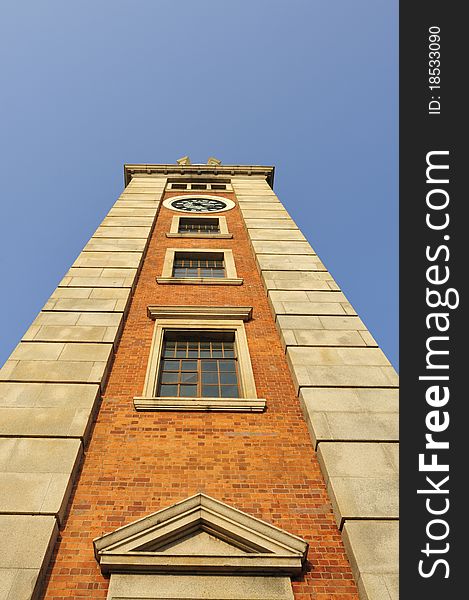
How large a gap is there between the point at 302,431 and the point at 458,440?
2581 millimetres

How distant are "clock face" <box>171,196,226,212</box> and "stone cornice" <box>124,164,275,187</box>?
4159 mm

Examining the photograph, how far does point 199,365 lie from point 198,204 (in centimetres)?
1252

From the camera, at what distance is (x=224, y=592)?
19.9ft

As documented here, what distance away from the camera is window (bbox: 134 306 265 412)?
904 cm

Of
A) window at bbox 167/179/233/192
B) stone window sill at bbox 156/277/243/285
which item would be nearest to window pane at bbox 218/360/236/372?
stone window sill at bbox 156/277/243/285

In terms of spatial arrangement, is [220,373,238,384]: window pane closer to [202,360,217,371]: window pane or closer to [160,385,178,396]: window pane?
[202,360,217,371]: window pane

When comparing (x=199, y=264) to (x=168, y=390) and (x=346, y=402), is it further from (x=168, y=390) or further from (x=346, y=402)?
(x=346, y=402)

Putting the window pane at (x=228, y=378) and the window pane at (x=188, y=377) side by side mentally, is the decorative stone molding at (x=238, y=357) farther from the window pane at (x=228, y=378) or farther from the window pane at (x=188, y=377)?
the window pane at (x=188, y=377)

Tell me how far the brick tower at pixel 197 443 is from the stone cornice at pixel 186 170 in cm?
1337

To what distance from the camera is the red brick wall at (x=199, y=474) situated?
6.36 meters

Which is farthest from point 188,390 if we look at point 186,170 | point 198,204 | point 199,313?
point 186,170

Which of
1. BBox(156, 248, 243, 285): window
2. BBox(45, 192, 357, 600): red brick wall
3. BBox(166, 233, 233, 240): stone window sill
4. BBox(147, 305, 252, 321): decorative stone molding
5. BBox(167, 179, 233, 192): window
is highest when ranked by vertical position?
BBox(167, 179, 233, 192): window

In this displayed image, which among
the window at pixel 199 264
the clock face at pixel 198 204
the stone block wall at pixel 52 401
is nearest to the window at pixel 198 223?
the clock face at pixel 198 204

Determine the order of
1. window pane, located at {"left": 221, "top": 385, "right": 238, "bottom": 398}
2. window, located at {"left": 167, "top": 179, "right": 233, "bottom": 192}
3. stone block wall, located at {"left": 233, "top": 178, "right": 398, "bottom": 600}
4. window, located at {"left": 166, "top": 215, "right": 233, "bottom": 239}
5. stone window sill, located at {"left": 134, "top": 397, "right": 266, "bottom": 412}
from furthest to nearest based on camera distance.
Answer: window, located at {"left": 167, "top": 179, "right": 233, "bottom": 192}
window, located at {"left": 166, "top": 215, "right": 233, "bottom": 239}
window pane, located at {"left": 221, "top": 385, "right": 238, "bottom": 398}
stone window sill, located at {"left": 134, "top": 397, "right": 266, "bottom": 412}
stone block wall, located at {"left": 233, "top": 178, "right": 398, "bottom": 600}
